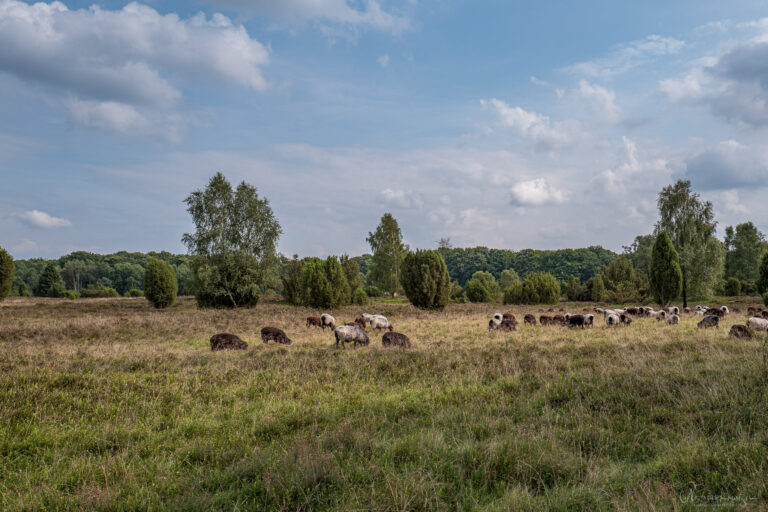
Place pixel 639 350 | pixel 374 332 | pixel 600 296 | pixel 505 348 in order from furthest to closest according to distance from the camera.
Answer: pixel 600 296 → pixel 374 332 → pixel 505 348 → pixel 639 350

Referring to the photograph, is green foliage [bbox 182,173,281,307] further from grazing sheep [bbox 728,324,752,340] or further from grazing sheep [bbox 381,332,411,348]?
grazing sheep [bbox 728,324,752,340]

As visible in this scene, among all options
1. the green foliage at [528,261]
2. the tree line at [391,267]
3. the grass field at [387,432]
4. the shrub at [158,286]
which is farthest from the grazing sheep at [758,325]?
the green foliage at [528,261]

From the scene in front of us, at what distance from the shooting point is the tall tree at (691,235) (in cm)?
4338

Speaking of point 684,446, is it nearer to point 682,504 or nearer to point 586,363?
point 682,504

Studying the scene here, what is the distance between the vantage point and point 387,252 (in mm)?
62969

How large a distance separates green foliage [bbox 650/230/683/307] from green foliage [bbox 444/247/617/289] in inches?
2342

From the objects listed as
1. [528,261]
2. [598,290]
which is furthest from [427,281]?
[528,261]

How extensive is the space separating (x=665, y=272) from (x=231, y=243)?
1843 inches

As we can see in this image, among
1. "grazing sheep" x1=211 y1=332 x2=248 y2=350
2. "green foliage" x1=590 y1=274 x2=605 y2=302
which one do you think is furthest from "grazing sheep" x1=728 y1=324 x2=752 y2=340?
"green foliage" x1=590 y1=274 x2=605 y2=302

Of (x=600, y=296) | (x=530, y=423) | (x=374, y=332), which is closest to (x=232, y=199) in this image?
(x=374, y=332)

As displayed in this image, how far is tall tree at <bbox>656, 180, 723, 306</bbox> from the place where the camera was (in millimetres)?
43375

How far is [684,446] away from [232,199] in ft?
136

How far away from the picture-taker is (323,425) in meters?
6.16

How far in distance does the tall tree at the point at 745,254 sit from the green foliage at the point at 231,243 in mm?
75486
